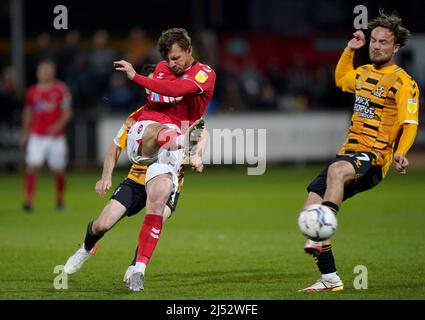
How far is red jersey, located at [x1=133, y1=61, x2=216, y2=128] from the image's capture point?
8.83 meters

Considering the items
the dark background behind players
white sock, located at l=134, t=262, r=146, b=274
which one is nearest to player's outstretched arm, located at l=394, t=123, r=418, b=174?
white sock, located at l=134, t=262, r=146, b=274

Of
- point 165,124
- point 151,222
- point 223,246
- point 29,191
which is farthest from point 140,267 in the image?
point 29,191

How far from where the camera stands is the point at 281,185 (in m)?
20.6

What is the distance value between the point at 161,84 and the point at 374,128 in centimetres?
201

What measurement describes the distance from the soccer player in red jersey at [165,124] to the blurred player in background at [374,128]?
51.7 inches

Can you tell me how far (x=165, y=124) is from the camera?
8.88 metres

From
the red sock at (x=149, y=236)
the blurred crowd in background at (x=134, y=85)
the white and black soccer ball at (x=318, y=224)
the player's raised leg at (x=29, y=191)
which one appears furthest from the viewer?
the blurred crowd in background at (x=134, y=85)

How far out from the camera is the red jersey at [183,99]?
8828 mm

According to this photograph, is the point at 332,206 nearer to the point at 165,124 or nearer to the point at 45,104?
the point at 165,124

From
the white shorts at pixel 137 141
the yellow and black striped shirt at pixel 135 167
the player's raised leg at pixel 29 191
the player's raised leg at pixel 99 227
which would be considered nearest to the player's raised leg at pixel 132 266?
the yellow and black striped shirt at pixel 135 167

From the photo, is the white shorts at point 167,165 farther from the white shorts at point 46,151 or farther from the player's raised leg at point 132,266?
the white shorts at point 46,151

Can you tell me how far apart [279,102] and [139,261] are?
18431mm

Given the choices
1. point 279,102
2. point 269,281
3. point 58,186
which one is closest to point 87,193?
point 58,186

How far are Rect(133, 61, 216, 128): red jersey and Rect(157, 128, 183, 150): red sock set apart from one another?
7.0 inches
